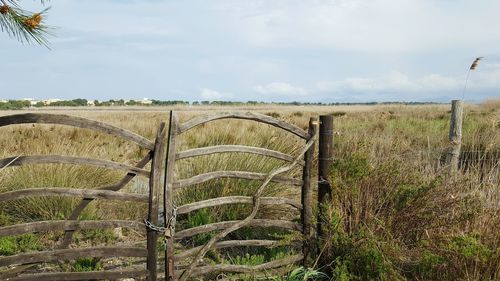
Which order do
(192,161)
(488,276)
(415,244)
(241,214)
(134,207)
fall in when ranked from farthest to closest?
(192,161) → (134,207) → (241,214) → (415,244) → (488,276)

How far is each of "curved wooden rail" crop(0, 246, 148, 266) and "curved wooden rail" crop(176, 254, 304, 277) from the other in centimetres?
47

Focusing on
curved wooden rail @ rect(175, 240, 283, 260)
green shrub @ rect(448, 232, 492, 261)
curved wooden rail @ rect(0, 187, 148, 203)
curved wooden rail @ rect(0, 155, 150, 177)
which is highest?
curved wooden rail @ rect(0, 155, 150, 177)

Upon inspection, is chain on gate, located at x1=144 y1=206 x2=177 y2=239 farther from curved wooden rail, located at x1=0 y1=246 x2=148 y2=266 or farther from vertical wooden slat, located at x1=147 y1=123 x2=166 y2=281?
curved wooden rail, located at x1=0 y1=246 x2=148 y2=266

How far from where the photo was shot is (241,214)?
264 inches

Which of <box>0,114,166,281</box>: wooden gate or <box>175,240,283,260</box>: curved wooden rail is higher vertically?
<box>0,114,166,281</box>: wooden gate

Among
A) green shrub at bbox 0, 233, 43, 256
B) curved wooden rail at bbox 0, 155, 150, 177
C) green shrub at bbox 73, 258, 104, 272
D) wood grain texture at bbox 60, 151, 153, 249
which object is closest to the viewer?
curved wooden rail at bbox 0, 155, 150, 177

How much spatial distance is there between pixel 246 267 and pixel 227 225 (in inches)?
16.4

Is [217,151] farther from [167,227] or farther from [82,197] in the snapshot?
[82,197]

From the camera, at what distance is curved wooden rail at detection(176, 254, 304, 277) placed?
488 cm

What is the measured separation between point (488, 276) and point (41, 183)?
221 inches

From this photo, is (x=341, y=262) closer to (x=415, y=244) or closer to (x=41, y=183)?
(x=415, y=244)

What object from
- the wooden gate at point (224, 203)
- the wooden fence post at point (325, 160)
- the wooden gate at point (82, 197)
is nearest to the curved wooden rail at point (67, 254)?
the wooden gate at point (82, 197)

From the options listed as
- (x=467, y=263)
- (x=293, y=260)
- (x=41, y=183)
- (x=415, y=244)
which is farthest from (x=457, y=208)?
(x=41, y=183)

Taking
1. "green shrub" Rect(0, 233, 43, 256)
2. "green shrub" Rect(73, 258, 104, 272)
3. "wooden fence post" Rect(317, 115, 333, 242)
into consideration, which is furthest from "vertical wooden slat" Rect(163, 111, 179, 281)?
"green shrub" Rect(0, 233, 43, 256)
